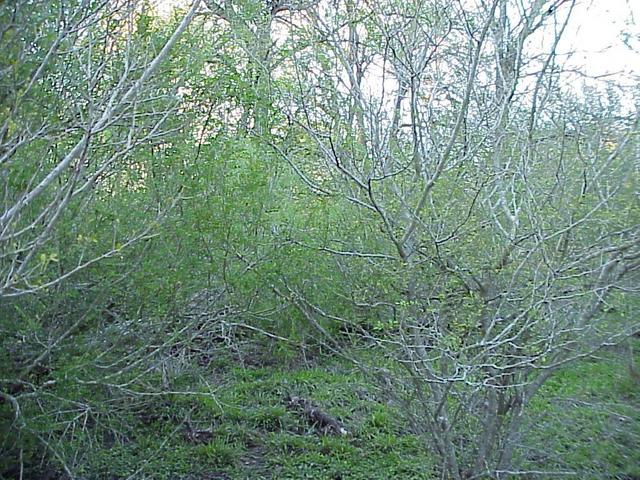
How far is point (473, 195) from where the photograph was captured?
3.85 metres

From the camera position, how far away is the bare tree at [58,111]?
2.68 m

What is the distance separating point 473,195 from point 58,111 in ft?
6.83

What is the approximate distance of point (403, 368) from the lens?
397cm

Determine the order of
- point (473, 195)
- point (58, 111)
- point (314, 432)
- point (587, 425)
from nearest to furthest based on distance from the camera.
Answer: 1. point (58, 111)
2. point (473, 195)
3. point (587, 425)
4. point (314, 432)

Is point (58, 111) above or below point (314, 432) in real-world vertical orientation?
above

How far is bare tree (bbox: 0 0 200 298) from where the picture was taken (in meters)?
2.68

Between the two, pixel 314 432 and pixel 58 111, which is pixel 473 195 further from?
pixel 314 432

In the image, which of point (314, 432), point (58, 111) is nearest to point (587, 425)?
point (314, 432)

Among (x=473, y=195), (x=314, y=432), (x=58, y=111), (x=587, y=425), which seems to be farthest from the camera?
(x=314, y=432)

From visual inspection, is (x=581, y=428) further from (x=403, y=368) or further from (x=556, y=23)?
(x=556, y=23)

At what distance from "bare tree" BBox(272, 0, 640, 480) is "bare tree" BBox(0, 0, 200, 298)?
94cm

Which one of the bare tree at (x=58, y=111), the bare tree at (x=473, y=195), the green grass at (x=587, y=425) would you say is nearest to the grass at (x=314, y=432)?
the green grass at (x=587, y=425)

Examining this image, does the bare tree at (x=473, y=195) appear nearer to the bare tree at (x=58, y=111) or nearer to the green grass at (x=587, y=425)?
the green grass at (x=587, y=425)

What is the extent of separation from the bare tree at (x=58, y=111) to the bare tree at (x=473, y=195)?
944mm
